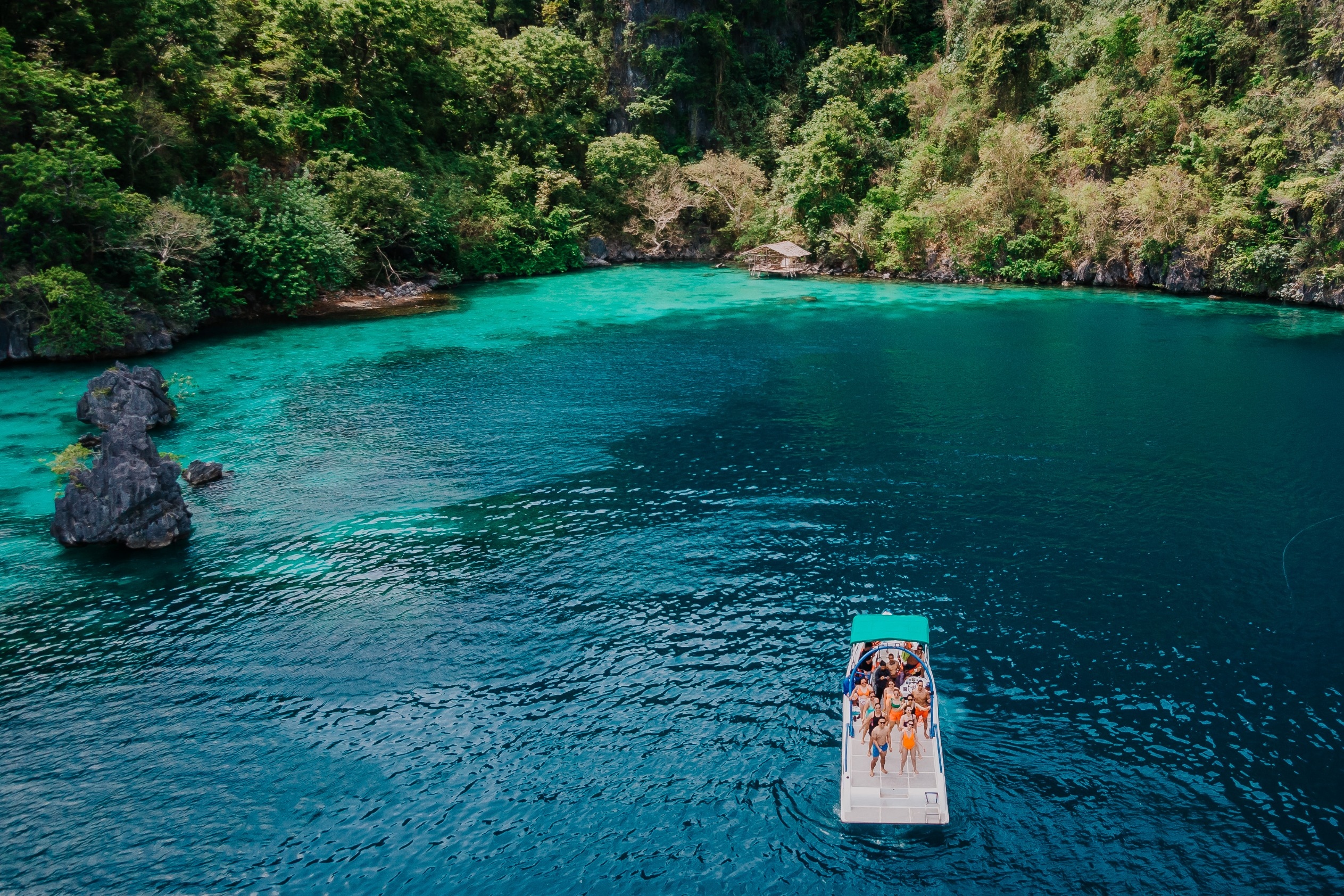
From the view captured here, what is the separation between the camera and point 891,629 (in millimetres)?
15031

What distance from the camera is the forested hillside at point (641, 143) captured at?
1622 inches

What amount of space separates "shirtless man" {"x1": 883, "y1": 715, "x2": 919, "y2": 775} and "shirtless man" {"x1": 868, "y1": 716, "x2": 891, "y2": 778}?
152mm

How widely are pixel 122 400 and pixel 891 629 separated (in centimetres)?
2884

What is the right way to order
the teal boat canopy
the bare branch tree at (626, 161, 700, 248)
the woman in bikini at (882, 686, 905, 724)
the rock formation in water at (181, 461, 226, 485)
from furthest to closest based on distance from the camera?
1. the bare branch tree at (626, 161, 700, 248)
2. the rock formation in water at (181, 461, 226, 485)
3. the teal boat canopy
4. the woman in bikini at (882, 686, 905, 724)

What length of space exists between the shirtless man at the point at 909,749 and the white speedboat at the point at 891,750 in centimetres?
2

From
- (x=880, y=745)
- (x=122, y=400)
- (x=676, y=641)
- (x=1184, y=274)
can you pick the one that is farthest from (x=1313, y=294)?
(x=122, y=400)

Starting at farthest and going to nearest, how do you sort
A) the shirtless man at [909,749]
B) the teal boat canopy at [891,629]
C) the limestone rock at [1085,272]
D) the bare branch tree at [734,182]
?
1. the bare branch tree at [734,182]
2. the limestone rock at [1085,272]
3. the teal boat canopy at [891,629]
4. the shirtless man at [909,749]

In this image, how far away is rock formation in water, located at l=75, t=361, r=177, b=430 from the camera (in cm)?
2978

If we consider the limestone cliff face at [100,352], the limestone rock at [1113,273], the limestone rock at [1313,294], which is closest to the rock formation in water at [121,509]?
the limestone cliff face at [100,352]

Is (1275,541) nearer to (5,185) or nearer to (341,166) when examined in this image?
(5,185)

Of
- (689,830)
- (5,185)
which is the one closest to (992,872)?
(689,830)

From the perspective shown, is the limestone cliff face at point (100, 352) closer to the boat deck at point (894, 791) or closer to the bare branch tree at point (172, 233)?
the bare branch tree at point (172, 233)

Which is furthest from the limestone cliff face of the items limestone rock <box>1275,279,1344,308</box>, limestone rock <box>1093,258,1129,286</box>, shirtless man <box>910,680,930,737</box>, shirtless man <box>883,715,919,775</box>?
limestone rock <box>1275,279,1344,308</box>

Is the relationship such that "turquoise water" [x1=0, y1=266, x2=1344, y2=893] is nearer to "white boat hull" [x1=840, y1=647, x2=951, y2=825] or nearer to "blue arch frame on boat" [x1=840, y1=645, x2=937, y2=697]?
"white boat hull" [x1=840, y1=647, x2=951, y2=825]
